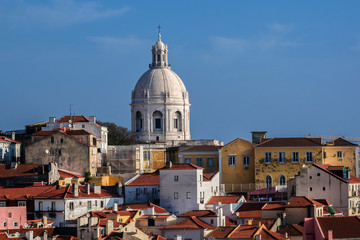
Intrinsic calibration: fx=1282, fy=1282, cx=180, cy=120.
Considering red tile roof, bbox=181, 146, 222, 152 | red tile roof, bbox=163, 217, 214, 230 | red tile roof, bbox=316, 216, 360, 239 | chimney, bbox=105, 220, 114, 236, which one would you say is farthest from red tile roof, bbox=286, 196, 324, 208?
red tile roof, bbox=316, 216, 360, 239

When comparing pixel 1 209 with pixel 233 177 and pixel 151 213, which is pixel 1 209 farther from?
pixel 233 177

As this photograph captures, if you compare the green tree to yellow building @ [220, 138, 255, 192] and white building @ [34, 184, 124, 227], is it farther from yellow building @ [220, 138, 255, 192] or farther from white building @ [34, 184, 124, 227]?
white building @ [34, 184, 124, 227]

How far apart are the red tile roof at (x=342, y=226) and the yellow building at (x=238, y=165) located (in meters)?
40.4

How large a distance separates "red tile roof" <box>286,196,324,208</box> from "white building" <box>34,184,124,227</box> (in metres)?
16.0

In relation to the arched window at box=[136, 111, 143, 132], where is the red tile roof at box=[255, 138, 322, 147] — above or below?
below

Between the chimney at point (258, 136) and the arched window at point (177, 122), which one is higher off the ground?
the arched window at point (177, 122)

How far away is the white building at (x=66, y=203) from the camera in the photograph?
96250 mm

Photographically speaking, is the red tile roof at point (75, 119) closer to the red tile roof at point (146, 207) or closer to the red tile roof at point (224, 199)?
the red tile roof at point (146, 207)

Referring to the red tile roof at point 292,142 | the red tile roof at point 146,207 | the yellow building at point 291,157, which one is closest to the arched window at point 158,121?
the red tile roof at point 292,142

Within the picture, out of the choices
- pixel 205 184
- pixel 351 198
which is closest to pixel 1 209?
pixel 205 184

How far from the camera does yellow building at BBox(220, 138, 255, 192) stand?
11125cm

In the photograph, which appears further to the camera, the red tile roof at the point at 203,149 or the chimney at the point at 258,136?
the chimney at the point at 258,136

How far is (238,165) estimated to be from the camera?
366ft

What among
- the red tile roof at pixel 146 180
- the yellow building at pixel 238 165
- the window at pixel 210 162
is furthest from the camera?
the window at pixel 210 162
